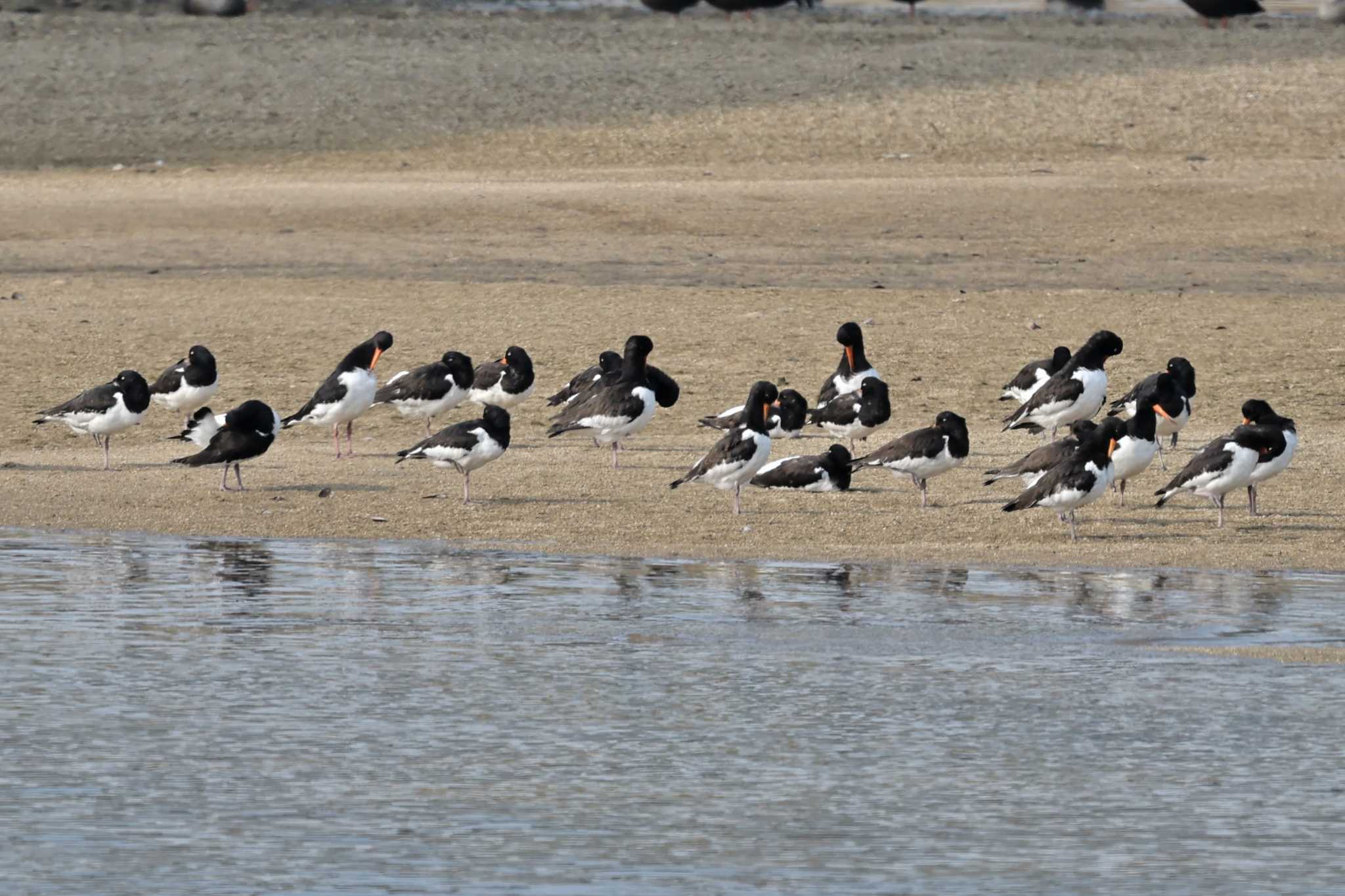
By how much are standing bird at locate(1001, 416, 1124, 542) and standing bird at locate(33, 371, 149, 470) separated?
23.7 ft

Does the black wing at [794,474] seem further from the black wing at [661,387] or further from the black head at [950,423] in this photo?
the black wing at [661,387]

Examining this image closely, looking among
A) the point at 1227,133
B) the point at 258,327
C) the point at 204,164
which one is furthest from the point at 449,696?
the point at 1227,133

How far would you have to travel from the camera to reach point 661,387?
20828 mm

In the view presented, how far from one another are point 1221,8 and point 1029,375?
3572 centimetres

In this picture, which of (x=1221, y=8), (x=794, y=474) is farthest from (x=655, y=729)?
(x=1221, y=8)

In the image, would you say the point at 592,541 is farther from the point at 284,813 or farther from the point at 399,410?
the point at 284,813

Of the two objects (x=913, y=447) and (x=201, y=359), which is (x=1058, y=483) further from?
(x=201, y=359)

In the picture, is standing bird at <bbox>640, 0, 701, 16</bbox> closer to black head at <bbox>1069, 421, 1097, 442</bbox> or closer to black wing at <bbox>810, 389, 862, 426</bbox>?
black wing at <bbox>810, 389, 862, 426</bbox>

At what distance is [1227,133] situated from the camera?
A: 128 feet

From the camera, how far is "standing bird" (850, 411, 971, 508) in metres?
17.5

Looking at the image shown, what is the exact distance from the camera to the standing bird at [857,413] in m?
19.8

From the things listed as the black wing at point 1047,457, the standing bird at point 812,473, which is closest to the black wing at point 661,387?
the standing bird at point 812,473

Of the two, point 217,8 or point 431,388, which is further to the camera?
point 217,8

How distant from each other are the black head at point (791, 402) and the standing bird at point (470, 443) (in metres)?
2.88
